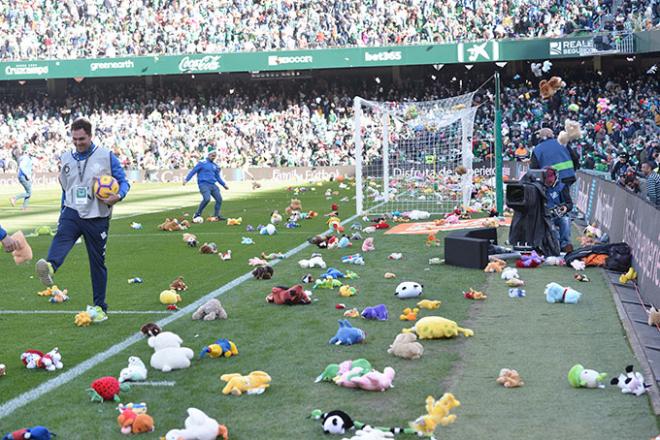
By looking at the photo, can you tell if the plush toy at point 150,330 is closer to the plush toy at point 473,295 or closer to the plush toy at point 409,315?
the plush toy at point 409,315

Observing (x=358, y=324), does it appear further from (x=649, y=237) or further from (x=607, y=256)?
(x=607, y=256)

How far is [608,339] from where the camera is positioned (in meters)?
8.48

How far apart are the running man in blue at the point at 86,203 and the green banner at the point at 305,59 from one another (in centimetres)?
3853

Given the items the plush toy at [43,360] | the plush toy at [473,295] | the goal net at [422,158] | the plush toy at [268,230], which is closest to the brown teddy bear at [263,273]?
the plush toy at [473,295]

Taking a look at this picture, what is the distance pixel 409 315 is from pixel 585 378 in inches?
120

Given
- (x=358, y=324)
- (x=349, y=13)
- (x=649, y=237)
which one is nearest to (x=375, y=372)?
(x=358, y=324)

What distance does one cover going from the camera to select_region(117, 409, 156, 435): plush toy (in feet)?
19.6

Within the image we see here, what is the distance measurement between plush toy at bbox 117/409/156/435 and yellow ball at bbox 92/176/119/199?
13.1 feet

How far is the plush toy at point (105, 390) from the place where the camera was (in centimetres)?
676

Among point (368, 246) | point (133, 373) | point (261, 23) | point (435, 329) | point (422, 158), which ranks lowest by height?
point (422, 158)

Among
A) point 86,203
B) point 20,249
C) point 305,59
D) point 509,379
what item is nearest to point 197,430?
point 509,379

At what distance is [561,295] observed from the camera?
10469mm

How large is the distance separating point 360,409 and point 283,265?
7937mm

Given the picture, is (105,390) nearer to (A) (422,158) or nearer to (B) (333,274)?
(B) (333,274)
